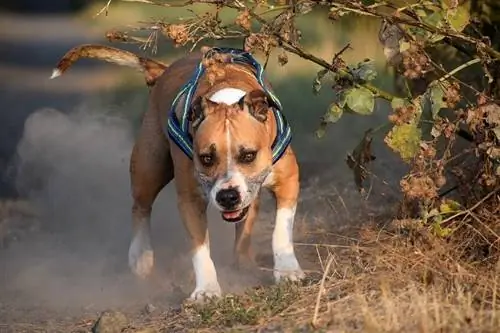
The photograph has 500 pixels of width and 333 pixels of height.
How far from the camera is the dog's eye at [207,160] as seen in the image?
282 inches

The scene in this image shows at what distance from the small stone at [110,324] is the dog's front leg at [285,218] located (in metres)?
1.19

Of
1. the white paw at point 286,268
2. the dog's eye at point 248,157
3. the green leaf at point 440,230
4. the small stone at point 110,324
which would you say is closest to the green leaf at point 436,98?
the green leaf at point 440,230

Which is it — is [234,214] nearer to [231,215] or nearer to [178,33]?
[231,215]

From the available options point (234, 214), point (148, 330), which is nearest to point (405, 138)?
point (234, 214)

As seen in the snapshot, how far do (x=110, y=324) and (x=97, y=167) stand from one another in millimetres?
5063

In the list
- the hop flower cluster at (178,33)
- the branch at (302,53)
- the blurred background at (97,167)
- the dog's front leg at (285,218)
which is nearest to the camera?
the hop flower cluster at (178,33)

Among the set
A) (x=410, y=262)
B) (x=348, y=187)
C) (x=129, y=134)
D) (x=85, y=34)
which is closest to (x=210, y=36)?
→ (x=410, y=262)

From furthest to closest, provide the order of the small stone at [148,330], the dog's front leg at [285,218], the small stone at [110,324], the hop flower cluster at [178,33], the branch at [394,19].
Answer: the dog's front leg at [285,218], the branch at [394,19], the hop flower cluster at [178,33], the small stone at [110,324], the small stone at [148,330]

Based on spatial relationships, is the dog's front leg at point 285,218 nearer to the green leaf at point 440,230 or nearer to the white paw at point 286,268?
the white paw at point 286,268

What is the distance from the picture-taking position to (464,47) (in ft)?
26.7

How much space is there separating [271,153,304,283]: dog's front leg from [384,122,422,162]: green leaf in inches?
37.3

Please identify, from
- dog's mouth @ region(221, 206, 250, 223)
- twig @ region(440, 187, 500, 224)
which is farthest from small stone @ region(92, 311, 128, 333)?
twig @ region(440, 187, 500, 224)

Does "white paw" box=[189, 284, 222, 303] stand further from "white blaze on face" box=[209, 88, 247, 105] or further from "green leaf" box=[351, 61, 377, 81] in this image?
"green leaf" box=[351, 61, 377, 81]

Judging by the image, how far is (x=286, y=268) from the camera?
24.8ft
